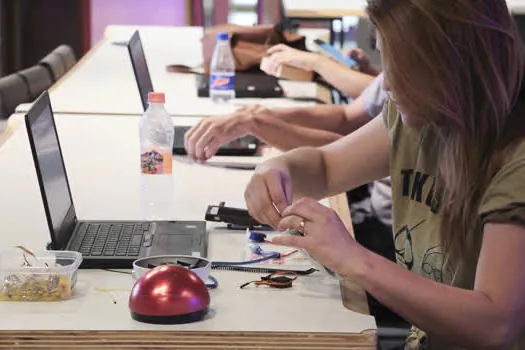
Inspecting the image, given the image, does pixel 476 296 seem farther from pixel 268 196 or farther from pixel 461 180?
pixel 268 196

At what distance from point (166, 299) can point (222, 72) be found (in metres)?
2.12

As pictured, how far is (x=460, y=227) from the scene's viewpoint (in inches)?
55.8

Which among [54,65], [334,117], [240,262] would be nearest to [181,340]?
[240,262]

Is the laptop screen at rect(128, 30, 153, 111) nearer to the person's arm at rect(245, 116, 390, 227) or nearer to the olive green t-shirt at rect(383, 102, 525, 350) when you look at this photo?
the person's arm at rect(245, 116, 390, 227)

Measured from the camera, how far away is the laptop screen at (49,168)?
4.97 ft

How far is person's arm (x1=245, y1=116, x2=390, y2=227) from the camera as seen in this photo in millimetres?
1841

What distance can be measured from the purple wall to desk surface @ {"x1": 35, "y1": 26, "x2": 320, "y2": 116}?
2.99m

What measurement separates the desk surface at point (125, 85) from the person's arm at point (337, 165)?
1.17m

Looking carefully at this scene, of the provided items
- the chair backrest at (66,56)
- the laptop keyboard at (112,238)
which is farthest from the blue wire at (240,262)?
the chair backrest at (66,56)

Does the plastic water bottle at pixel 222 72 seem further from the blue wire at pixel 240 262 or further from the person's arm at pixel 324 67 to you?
the blue wire at pixel 240 262

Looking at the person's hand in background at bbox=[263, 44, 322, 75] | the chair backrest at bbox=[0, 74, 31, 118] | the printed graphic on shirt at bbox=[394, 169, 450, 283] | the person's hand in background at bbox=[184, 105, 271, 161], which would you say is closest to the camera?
the printed graphic on shirt at bbox=[394, 169, 450, 283]

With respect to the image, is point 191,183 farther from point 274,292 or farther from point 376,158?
point 274,292

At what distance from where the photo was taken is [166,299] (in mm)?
1309

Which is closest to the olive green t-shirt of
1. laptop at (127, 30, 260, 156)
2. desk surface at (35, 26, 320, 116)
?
laptop at (127, 30, 260, 156)
